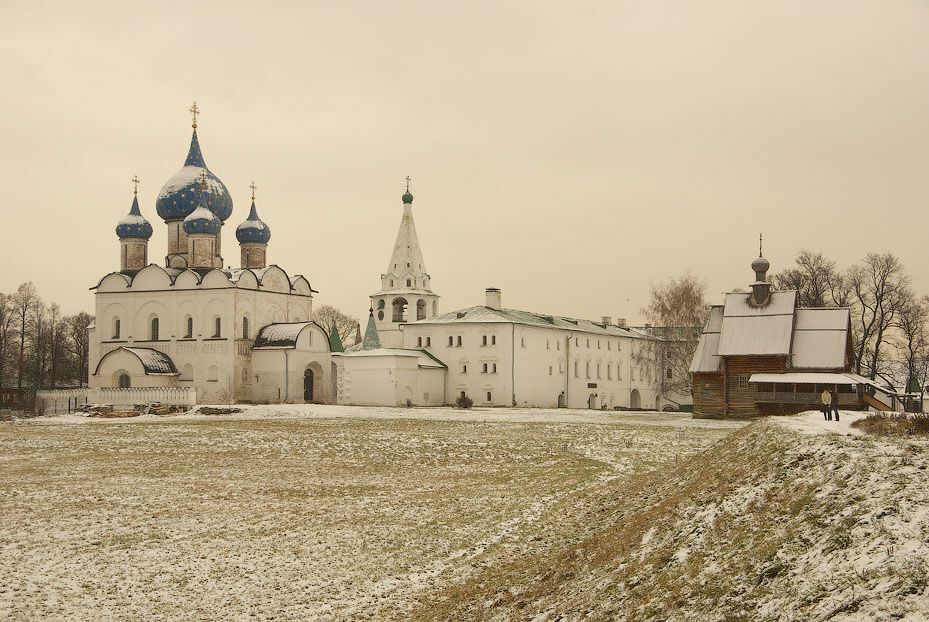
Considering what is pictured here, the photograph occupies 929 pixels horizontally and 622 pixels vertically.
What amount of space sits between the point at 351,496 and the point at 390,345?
4422 cm

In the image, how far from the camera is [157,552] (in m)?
13.1

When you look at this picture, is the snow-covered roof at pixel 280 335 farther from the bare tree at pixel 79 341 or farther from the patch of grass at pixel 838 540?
the patch of grass at pixel 838 540

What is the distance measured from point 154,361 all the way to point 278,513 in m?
42.0

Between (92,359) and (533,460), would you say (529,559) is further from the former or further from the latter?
(92,359)

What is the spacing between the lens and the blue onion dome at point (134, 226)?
6162 centimetres

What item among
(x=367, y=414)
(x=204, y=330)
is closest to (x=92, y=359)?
(x=204, y=330)

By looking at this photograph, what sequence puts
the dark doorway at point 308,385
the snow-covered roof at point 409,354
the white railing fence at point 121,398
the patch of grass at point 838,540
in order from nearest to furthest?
the patch of grass at point 838,540, the white railing fence at point 121,398, the snow-covered roof at point 409,354, the dark doorway at point 308,385

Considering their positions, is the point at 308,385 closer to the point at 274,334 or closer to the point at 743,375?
the point at 274,334

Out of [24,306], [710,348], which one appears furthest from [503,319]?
[24,306]

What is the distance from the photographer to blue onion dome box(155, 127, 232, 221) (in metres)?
60.0

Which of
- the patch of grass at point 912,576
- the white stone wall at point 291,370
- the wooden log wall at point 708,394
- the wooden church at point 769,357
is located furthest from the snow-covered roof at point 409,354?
the patch of grass at point 912,576

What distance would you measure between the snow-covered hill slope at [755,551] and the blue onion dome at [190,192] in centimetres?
5024

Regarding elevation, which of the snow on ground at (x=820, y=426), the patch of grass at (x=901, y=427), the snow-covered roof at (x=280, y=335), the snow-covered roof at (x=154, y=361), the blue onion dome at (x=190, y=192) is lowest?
the snow on ground at (x=820, y=426)

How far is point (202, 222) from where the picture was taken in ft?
192
